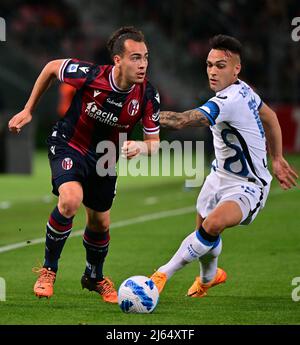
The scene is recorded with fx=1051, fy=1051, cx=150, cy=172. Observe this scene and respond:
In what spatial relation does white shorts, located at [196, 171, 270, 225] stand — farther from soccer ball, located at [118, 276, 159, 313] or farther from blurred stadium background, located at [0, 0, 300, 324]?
soccer ball, located at [118, 276, 159, 313]

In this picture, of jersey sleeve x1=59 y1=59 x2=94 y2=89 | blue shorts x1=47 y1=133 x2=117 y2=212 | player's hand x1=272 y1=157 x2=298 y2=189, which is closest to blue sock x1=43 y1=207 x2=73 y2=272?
blue shorts x1=47 y1=133 x2=117 y2=212

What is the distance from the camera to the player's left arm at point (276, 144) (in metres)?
8.86

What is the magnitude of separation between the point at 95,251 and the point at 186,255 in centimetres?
98

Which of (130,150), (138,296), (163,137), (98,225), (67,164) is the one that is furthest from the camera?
(163,137)

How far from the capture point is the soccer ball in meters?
7.80

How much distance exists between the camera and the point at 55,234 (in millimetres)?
8359

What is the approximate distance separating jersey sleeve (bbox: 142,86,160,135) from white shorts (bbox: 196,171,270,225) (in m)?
0.70

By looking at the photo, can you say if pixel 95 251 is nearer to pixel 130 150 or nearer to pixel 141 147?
pixel 141 147

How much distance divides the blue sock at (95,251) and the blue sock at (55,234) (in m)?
0.47

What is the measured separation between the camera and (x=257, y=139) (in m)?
8.60

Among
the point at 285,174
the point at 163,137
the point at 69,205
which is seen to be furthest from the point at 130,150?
the point at 163,137

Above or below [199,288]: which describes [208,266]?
above
